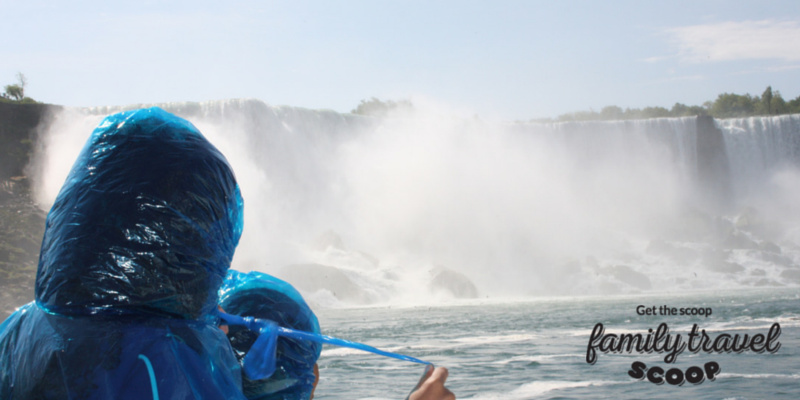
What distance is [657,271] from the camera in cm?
3434

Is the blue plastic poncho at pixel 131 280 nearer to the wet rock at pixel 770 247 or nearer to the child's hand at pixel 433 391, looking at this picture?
the child's hand at pixel 433 391

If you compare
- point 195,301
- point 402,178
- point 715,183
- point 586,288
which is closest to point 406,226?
point 402,178

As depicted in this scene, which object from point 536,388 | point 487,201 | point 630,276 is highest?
point 536,388

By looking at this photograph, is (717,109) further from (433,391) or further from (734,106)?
(433,391)

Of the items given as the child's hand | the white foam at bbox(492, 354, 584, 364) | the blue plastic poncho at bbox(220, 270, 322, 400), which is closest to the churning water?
the white foam at bbox(492, 354, 584, 364)

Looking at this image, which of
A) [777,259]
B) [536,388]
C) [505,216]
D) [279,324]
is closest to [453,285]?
[505,216]

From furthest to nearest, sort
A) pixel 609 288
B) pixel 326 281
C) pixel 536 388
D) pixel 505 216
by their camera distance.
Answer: pixel 505 216 → pixel 609 288 → pixel 326 281 → pixel 536 388

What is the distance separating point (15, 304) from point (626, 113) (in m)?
64.2

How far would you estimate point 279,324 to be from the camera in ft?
5.69

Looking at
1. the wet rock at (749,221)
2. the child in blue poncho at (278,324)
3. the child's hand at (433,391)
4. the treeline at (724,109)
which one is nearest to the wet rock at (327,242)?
the wet rock at (749,221)

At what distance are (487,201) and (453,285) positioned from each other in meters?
11.4

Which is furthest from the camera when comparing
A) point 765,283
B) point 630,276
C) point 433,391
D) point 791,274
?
point 791,274

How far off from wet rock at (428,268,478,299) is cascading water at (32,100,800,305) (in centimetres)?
6

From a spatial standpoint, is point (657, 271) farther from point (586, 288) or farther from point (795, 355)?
point (795, 355)
